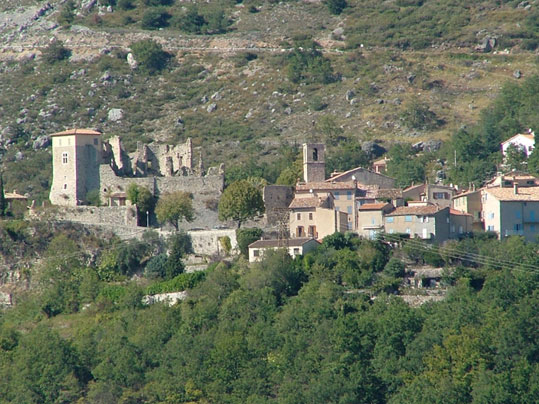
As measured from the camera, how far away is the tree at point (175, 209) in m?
83.9

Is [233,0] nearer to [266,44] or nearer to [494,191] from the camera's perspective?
[266,44]

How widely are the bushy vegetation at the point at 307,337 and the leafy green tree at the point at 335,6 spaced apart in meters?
61.0

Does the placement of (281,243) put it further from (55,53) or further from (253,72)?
(55,53)

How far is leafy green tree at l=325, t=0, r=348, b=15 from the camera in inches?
5413

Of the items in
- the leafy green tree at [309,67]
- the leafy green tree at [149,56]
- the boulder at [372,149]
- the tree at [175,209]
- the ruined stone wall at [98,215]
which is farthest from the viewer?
the leafy green tree at [149,56]

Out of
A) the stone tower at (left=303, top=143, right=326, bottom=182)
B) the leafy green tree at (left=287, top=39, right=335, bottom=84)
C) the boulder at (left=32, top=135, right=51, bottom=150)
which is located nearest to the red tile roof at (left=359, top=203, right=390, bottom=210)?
the stone tower at (left=303, top=143, right=326, bottom=182)

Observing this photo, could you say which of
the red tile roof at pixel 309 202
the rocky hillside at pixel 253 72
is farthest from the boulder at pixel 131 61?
the red tile roof at pixel 309 202

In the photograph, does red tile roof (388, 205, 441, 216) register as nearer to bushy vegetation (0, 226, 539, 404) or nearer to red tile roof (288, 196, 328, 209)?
bushy vegetation (0, 226, 539, 404)

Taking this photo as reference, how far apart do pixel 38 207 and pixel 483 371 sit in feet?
89.5

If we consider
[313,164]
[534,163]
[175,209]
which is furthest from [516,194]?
[175,209]

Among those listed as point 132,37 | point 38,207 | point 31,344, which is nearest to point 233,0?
point 132,37

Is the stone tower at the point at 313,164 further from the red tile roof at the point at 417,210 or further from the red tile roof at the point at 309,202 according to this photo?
the red tile roof at the point at 417,210

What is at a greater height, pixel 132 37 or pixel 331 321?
pixel 132 37

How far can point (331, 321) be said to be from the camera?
7462cm
